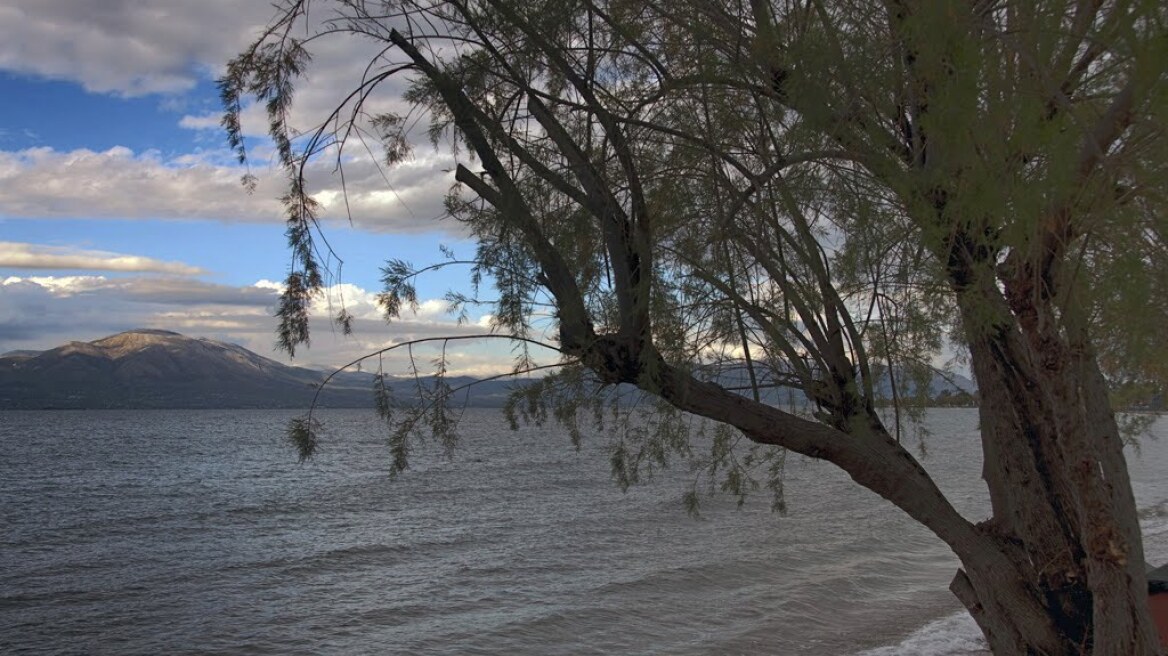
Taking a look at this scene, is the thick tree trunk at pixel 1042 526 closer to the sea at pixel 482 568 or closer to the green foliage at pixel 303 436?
the sea at pixel 482 568

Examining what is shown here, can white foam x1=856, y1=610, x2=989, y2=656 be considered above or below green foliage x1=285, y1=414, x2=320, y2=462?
below

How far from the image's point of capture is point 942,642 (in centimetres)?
1357

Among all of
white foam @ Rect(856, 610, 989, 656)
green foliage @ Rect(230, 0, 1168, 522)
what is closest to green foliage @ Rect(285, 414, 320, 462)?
green foliage @ Rect(230, 0, 1168, 522)

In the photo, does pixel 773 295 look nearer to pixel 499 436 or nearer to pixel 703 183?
pixel 703 183

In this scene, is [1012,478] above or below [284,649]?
above

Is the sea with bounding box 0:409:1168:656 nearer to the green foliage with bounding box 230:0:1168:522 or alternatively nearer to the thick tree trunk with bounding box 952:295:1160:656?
the green foliage with bounding box 230:0:1168:522

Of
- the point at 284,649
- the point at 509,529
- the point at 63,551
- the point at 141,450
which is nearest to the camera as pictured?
the point at 284,649

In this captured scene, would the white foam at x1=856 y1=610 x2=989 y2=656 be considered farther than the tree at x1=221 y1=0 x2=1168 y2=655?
Yes

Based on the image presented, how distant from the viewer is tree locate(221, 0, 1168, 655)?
4.05 meters

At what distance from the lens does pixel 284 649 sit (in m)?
14.8

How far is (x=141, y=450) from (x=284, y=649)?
54.4 m

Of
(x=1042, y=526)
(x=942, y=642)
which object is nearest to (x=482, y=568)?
(x=942, y=642)

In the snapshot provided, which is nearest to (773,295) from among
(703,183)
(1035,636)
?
(703,183)

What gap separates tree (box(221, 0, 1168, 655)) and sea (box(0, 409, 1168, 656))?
1.81m
